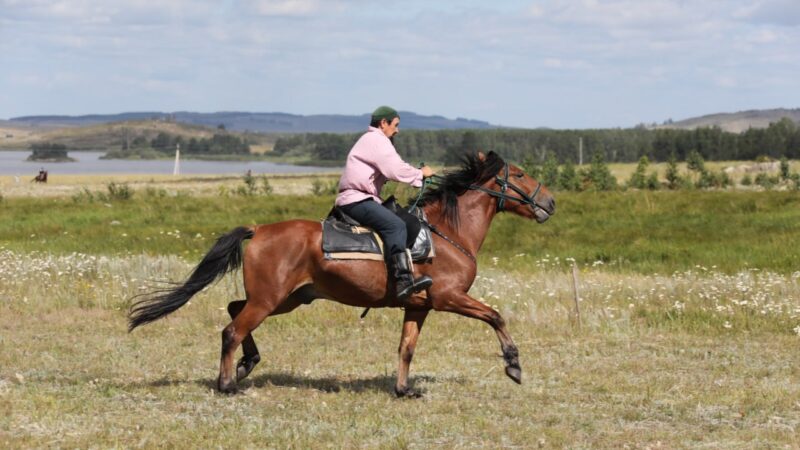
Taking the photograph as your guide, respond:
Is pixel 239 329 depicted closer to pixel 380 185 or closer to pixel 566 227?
pixel 380 185

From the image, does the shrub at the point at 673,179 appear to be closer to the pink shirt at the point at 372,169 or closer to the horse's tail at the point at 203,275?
the pink shirt at the point at 372,169

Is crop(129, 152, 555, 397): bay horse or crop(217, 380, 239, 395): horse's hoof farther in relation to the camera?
crop(217, 380, 239, 395): horse's hoof

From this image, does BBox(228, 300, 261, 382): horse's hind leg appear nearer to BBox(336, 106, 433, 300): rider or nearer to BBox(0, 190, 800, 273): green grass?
BBox(336, 106, 433, 300): rider

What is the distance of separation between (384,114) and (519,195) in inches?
65.8

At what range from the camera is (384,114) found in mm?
11523

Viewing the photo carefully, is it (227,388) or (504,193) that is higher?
(504,193)

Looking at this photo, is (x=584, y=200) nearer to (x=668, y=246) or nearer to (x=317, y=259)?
(x=668, y=246)

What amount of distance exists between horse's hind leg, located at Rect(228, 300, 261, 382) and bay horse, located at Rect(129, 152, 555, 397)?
0.01 metres

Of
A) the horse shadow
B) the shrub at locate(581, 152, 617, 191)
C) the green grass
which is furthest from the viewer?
the shrub at locate(581, 152, 617, 191)

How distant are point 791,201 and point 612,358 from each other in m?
24.5

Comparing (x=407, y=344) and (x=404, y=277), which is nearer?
(x=404, y=277)

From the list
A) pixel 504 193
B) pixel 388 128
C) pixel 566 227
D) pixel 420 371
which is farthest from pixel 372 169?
pixel 566 227

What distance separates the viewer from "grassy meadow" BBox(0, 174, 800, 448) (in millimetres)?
9688

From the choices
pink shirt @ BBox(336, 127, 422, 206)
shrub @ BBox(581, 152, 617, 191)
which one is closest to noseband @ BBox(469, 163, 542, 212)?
pink shirt @ BBox(336, 127, 422, 206)
